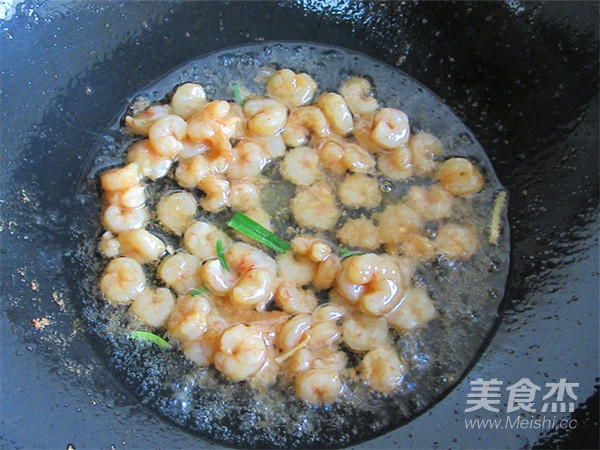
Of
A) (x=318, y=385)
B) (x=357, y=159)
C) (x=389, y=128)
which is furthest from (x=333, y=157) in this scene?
(x=318, y=385)

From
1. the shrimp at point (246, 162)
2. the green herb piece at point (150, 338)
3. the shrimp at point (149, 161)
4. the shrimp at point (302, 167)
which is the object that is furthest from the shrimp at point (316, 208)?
the green herb piece at point (150, 338)

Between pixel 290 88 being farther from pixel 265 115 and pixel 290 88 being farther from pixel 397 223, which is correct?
pixel 397 223

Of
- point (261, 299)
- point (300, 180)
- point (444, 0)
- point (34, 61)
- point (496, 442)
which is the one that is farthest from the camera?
point (444, 0)

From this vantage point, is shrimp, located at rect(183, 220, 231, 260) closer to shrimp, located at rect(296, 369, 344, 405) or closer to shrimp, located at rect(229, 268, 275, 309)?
shrimp, located at rect(229, 268, 275, 309)

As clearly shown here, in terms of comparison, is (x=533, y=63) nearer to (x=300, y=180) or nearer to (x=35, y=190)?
(x=300, y=180)

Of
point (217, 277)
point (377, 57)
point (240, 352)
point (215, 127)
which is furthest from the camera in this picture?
point (377, 57)

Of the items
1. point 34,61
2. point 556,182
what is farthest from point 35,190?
point 556,182
